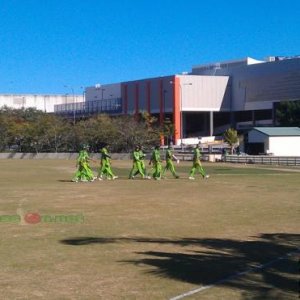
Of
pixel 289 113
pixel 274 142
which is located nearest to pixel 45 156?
pixel 274 142

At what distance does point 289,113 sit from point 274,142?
26589 millimetres

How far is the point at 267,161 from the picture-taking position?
53812 millimetres

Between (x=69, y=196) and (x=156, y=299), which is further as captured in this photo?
(x=69, y=196)

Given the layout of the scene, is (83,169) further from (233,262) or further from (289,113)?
(289,113)

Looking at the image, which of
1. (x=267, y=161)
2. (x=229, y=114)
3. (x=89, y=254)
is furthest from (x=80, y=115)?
(x=89, y=254)

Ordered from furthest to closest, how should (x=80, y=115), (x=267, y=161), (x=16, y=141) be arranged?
(x=80, y=115) < (x=16, y=141) < (x=267, y=161)

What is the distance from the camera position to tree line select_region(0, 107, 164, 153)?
242ft

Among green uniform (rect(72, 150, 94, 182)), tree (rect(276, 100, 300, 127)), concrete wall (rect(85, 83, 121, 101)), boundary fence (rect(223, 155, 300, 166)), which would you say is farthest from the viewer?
concrete wall (rect(85, 83, 121, 101))

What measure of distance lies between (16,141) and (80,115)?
153ft

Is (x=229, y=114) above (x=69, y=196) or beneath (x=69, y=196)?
above

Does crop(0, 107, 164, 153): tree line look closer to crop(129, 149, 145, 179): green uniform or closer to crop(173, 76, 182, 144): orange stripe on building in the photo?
crop(173, 76, 182, 144): orange stripe on building

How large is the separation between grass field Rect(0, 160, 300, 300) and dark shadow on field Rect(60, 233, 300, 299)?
0.01 metres

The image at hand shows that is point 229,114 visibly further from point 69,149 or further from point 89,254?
point 89,254

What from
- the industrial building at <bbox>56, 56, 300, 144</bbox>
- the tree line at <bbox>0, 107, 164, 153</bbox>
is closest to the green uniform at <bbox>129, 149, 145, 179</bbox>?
the tree line at <bbox>0, 107, 164, 153</bbox>
